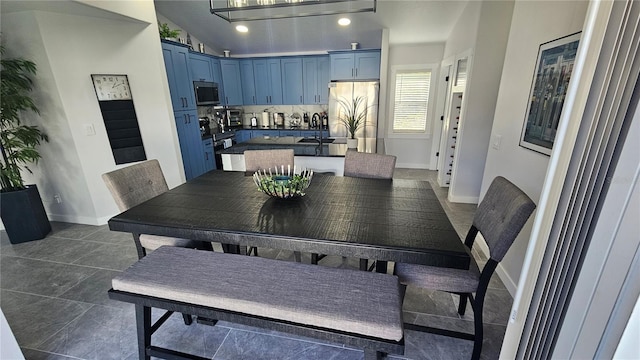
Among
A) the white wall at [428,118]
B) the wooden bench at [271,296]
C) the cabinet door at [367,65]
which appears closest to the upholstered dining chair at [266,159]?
the wooden bench at [271,296]

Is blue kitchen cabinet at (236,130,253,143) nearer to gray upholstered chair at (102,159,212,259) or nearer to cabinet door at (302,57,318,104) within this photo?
cabinet door at (302,57,318,104)

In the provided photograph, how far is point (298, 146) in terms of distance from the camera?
343 centimetres

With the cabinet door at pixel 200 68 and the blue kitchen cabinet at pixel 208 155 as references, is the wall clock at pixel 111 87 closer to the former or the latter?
the cabinet door at pixel 200 68

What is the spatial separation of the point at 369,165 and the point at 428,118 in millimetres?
3580

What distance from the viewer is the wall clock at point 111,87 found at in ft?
9.99

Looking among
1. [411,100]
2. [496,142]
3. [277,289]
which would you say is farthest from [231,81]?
[277,289]

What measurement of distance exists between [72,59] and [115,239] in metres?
1.99

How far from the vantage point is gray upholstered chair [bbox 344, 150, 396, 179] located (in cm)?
221

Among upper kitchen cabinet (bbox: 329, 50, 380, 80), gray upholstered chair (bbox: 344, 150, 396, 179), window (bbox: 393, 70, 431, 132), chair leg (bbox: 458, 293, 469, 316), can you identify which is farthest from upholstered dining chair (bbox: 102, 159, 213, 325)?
window (bbox: 393, 70, 431, 132)

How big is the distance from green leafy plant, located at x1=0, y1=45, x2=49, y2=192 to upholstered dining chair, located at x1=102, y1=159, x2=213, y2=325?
175 centimetres

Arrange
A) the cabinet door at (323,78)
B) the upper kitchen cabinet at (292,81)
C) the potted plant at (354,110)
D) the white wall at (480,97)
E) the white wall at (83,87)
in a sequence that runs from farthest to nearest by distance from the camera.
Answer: the upper kitchen cabinet at (292,81)
the cabinet door at (323,78)
the potted plant at (354,110)
the white wall at (480,97)
the white wall at (83,87)

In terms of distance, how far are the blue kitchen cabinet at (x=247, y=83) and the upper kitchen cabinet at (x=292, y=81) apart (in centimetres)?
67

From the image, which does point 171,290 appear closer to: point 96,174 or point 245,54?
point 96,174

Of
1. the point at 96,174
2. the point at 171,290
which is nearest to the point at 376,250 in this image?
the point at 171,290
